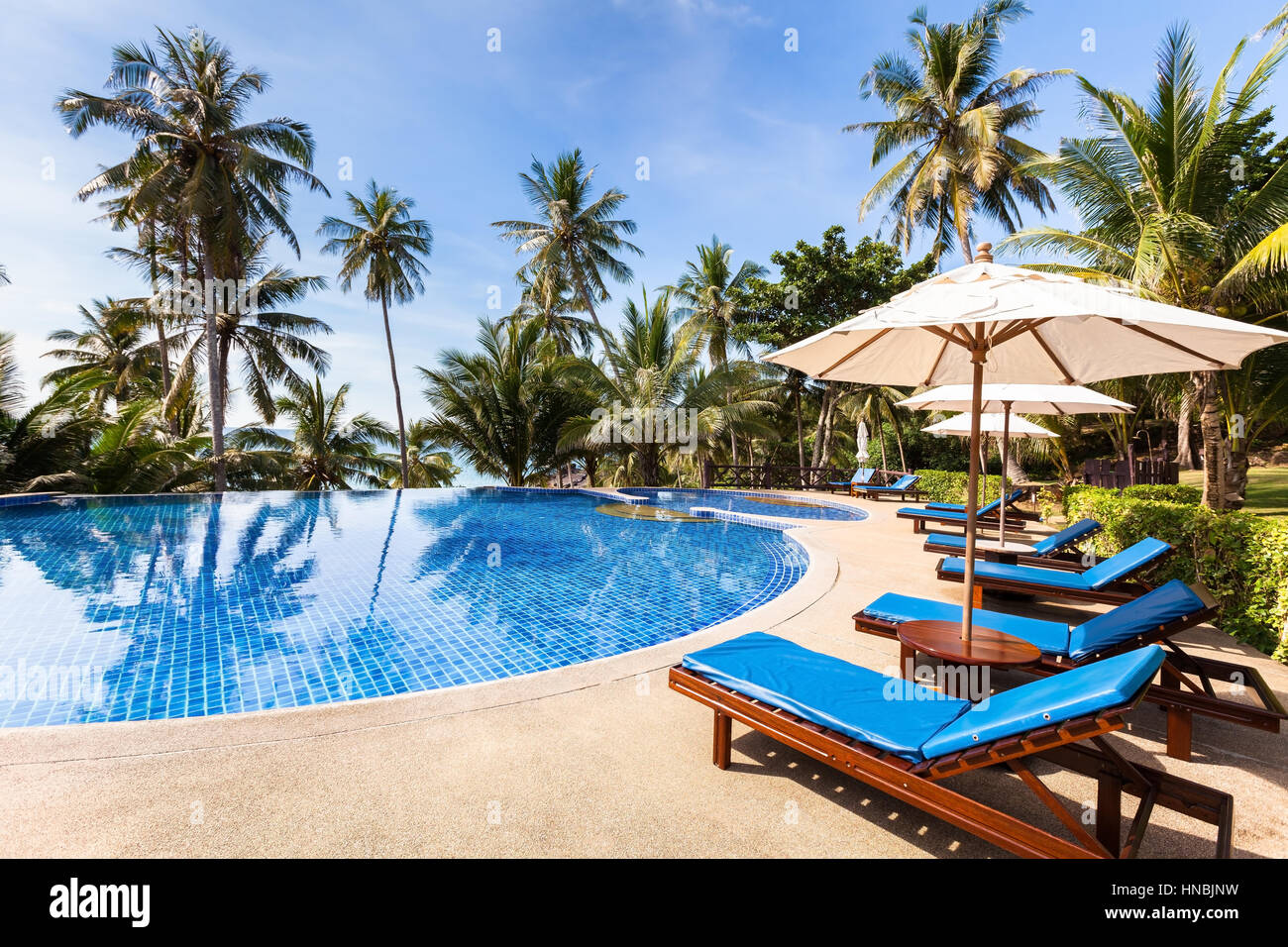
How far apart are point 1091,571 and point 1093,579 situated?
23 centimetres

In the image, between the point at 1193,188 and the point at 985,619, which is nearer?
the point at 985,619

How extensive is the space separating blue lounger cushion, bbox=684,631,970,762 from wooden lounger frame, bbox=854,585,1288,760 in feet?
3.26

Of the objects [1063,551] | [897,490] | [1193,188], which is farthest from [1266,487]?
[1063,551]

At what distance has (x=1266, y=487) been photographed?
17.0m

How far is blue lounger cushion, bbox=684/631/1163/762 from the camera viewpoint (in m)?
2.01

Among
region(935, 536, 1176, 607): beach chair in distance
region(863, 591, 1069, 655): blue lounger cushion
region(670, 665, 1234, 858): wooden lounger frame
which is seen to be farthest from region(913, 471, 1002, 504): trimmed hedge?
region(670, 665, 1234, 858): wooden lounger frame

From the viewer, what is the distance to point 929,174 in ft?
57.5

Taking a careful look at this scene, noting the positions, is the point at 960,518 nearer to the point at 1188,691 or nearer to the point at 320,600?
the point at 1188,691

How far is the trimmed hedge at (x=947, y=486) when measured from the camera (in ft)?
47.7

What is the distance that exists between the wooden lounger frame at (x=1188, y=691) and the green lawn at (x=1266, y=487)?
11160mm

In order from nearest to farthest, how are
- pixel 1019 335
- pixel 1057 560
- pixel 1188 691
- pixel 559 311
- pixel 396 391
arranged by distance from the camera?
pixel 1188 691
pixel 1019 335
pixel 1057 560
pixel 396 391
pixel 559 311

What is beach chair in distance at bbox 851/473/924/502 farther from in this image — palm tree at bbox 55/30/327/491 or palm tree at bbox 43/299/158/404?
palm tree at bbox 43/299/158/404

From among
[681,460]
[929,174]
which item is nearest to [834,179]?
[929,174]
